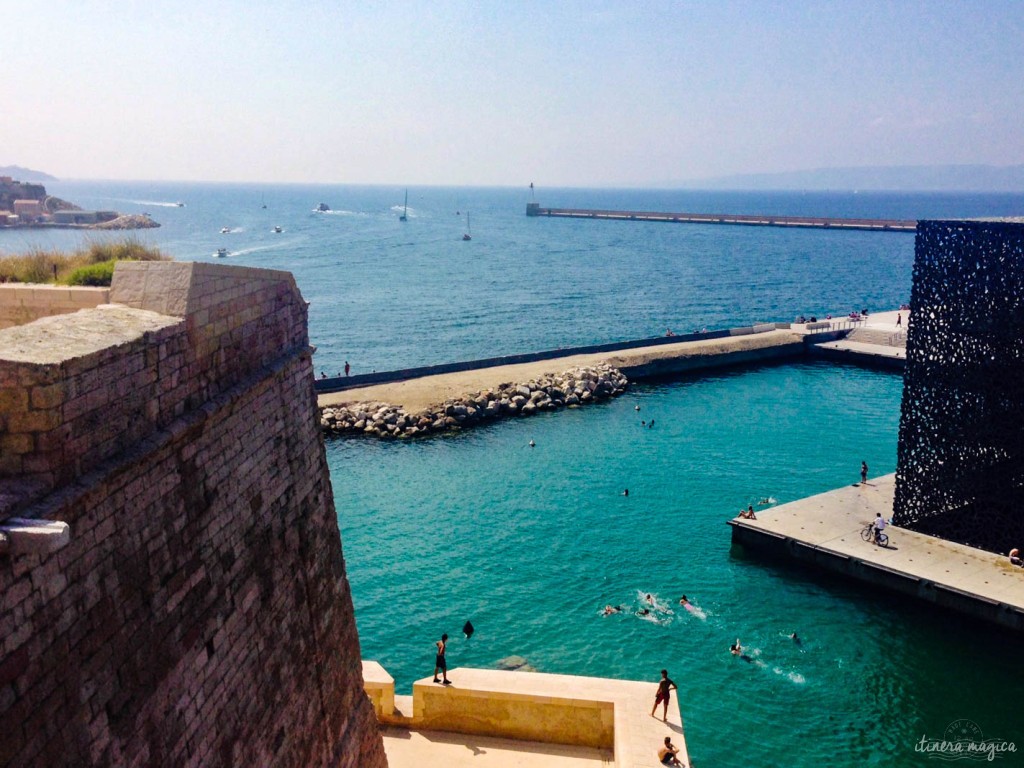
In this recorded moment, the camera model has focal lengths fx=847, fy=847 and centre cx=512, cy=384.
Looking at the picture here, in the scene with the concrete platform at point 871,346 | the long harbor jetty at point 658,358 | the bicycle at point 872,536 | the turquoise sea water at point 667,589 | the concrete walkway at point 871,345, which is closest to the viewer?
the turquoise sea water at point 667,589

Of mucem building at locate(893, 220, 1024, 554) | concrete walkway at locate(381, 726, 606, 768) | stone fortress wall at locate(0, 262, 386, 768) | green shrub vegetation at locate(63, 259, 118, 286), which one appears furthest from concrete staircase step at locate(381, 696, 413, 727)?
mucem building at locate(893, 220, 1024, 554)

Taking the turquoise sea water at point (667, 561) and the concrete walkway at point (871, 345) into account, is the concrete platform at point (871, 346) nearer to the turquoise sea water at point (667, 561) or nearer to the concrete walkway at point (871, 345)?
the concrete walkway at point (871, 345)

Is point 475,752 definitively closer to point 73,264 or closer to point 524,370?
point 73,264

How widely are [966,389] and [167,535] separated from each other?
2602 cm

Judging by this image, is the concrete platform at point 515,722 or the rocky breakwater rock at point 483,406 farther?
the rocky breakwater rock at point 483,406

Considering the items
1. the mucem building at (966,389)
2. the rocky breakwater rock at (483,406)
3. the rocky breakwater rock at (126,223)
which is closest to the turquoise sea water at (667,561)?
the rocky breakwater rock at (483,406)

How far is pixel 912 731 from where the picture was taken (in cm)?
2033

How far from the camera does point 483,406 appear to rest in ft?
150

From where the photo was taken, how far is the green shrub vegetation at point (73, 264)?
10727 millimetres

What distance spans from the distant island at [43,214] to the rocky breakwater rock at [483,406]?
105 m

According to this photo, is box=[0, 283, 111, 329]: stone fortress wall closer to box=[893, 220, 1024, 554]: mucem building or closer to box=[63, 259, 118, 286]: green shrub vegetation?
box=[63, 259, 118, 286]: green shrub vegetation

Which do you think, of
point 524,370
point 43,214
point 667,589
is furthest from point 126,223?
point 667,589

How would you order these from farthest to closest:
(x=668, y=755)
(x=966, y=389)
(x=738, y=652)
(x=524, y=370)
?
(x=524, y=370)
(x=966, y=389)
(x=738, y=652)
(x=668, y=755)

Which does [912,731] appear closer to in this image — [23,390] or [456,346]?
[23,390]
